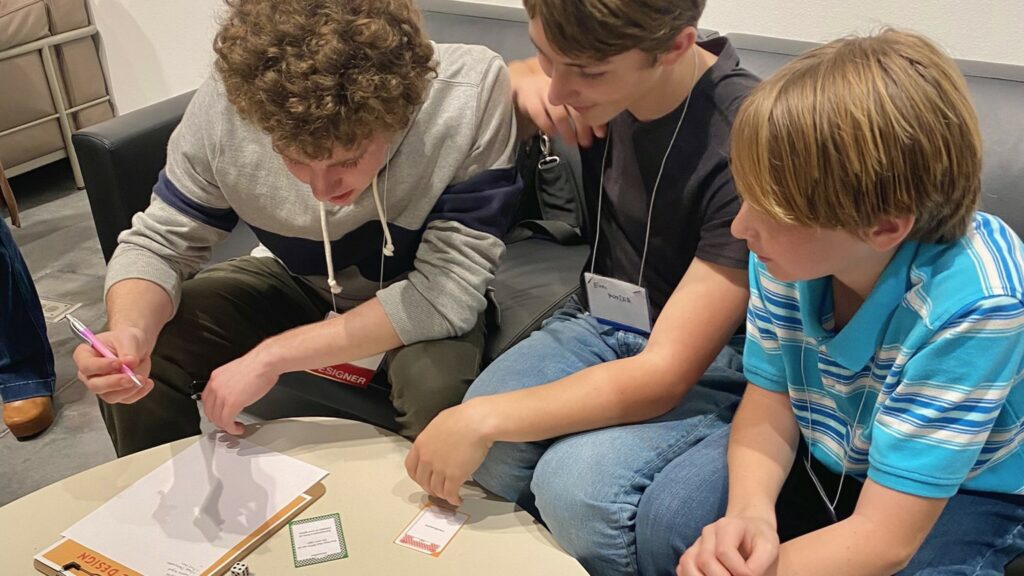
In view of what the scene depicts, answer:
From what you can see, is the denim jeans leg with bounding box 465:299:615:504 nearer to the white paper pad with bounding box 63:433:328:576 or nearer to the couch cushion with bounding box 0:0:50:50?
the white paper pad with bounding box 63:433:328:576

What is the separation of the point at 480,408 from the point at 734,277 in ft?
1.27

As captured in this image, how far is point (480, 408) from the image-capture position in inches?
46.6

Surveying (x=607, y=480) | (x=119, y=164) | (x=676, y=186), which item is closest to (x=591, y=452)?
(x=607, y=480)

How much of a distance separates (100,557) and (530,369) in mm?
632

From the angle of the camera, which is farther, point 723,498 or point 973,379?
point 723,498

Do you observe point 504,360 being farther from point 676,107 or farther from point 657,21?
point 657,21

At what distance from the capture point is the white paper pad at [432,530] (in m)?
1.09

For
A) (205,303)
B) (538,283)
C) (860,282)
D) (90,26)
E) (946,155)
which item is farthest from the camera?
(90,26)

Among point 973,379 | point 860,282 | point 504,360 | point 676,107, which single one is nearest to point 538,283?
point 504,360

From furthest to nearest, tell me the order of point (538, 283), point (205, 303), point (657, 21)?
point (538, 283), point (205, 303), point (657, 21)

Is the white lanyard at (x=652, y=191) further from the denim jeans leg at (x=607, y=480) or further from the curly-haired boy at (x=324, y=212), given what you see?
the denim jeans leg at (x=607, y=480)

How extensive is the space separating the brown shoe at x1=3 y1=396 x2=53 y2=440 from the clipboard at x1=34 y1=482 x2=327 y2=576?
1.11 metres

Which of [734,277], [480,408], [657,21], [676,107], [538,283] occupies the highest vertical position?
[657,21]

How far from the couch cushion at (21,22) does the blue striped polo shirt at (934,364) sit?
121 inches
